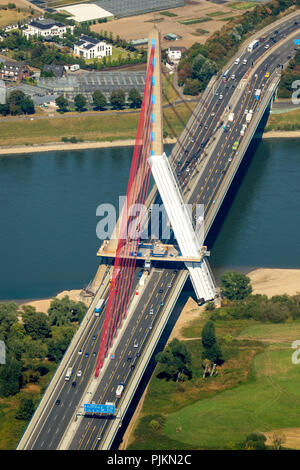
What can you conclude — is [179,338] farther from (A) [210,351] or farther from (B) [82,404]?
(B) [82,404]

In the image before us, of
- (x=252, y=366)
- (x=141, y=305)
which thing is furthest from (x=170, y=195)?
(x=252, y=366)

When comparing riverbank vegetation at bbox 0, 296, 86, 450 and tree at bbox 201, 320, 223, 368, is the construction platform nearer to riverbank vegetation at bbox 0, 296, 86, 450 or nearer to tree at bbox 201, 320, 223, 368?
riverbank vegetation at bbox 0, 296, 86, 450

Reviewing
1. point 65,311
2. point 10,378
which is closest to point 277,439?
point 10,378

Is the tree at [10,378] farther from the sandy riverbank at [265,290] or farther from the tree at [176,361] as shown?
the sandy riverbank at [265,290]

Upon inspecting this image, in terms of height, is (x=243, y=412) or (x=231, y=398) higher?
(x=243, y=412)

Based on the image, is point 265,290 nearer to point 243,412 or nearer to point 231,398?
point 231,398
